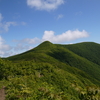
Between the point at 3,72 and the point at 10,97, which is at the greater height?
the point at 3,72

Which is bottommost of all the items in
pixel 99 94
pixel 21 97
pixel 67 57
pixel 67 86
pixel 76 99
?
pixel 76 99

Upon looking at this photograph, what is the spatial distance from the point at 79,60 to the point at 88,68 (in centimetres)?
2108

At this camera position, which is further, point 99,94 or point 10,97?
point 10,97

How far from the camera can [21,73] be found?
53.0 meters

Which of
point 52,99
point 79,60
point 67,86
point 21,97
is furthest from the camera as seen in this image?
point 79,60

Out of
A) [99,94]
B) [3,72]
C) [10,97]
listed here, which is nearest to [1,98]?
[10,97]

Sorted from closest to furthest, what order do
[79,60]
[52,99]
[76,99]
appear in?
[52,99] → [76,99] → [79,60]

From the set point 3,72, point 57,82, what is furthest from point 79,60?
point 3,72

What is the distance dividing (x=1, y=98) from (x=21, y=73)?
28085mm

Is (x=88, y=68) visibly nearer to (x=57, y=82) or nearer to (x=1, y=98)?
(x=57, y=82)

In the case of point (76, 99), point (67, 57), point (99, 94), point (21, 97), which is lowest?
point (76, 99)

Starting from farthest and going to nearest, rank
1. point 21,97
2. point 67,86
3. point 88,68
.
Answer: point 88,68 → point 67,86 → point 21,97

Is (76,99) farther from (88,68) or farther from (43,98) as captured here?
(88,68)

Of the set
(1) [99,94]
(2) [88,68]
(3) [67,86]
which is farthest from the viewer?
(2) [88,68]
